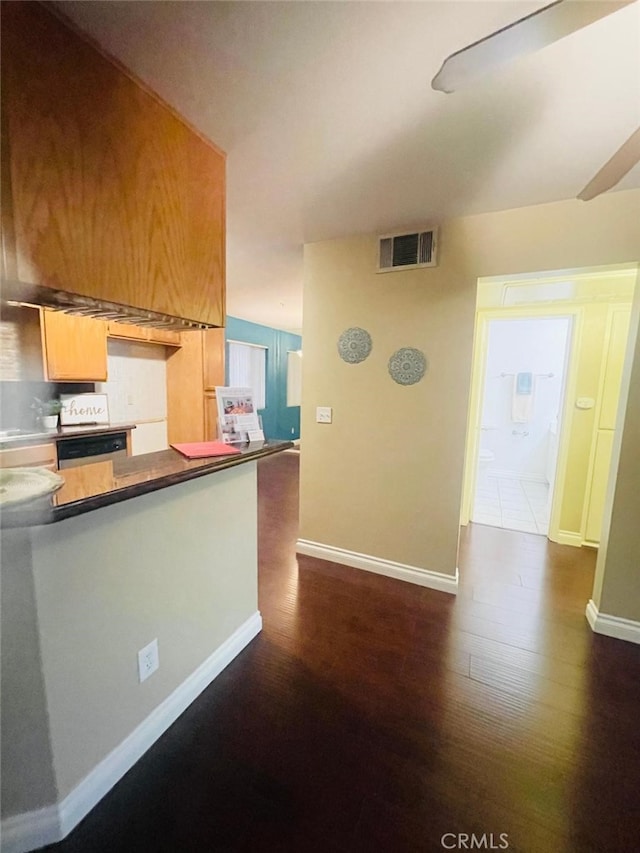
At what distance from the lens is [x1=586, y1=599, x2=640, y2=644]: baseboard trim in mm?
1899

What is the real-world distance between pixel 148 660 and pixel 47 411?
2.62m

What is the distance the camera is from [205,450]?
1535 millimetres

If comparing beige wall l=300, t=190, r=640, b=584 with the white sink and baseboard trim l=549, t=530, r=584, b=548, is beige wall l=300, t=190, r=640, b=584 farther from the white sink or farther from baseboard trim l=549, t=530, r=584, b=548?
the white sink

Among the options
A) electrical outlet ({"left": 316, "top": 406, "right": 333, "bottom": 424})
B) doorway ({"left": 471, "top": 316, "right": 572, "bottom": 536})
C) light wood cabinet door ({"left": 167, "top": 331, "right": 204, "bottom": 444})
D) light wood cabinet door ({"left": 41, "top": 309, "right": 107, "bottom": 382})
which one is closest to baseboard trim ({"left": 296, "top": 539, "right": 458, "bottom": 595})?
electrical outlet ({"left": 316, "top": 406, "right": 333, "bottom": 424})

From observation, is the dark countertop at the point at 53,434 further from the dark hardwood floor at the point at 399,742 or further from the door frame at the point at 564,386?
the door frame at the point at 564,386

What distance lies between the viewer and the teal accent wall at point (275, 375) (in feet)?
20.6

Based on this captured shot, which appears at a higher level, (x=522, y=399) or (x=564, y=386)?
(x=564, y=386)

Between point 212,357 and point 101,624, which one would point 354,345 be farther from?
point 212,357

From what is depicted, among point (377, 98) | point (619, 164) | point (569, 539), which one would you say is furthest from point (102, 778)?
point (569, 539)

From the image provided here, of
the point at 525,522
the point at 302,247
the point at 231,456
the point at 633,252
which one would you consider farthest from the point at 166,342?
the point at 525,522

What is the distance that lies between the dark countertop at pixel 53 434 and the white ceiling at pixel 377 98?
222 centimetres

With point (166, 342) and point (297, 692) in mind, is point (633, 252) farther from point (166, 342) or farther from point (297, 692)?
point (166, 342)

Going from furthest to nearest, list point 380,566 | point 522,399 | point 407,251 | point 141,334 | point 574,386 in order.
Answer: point 522,399 < point 141,334 < point 574,386 < point 380,566 < point 407,251

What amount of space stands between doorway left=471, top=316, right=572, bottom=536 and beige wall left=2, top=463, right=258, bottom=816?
4.02m
